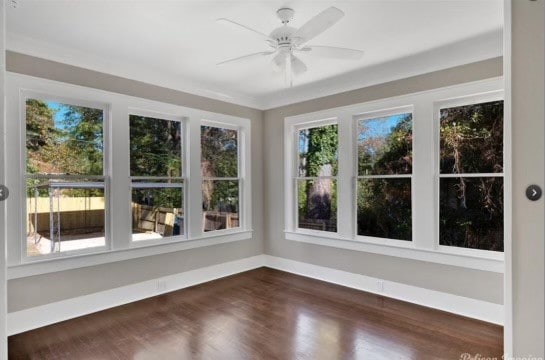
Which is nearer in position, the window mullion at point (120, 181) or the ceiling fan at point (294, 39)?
the ceiling fan at point (294, 39)

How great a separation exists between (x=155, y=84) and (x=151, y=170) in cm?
109

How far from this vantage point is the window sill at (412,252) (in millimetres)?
3254

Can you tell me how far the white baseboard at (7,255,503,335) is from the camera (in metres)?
3.15

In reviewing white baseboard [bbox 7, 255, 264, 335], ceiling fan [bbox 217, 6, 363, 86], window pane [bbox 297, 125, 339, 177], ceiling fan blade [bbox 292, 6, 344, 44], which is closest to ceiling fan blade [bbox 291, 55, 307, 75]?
ceiling fan [bbox 217, 6, 363, 86]

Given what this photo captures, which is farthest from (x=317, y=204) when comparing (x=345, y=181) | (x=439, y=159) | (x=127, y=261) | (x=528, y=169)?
(x=528, y=169)

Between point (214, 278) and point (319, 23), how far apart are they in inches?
146

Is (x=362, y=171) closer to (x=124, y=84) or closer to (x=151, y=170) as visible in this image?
(x=151, y=170)

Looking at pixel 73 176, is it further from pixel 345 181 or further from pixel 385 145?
pixel 385 145

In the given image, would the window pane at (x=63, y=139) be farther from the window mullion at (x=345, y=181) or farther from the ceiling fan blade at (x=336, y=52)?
the window mullion at (x=345, y=181)

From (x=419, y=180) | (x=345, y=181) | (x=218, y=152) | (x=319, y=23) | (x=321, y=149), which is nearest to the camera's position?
(x=319, y=23)

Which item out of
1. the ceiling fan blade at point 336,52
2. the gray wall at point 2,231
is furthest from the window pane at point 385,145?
the gray wall at point 2,231

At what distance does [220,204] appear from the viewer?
4.95 m

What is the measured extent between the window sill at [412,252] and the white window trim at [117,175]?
122 centimetres

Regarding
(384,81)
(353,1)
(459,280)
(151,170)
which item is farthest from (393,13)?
(151,170)
